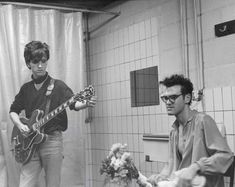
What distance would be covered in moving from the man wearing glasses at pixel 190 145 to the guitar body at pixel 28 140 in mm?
1158

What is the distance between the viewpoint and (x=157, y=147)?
304cm

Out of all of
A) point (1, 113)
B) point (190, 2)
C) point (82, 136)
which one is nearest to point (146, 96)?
point (82, 136)

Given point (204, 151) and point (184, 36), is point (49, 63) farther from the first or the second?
point (204, 151)

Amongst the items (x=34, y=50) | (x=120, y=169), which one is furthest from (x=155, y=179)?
(x=34, y=50)

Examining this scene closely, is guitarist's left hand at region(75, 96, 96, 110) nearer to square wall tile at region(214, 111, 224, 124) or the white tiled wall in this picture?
the white tiled wall

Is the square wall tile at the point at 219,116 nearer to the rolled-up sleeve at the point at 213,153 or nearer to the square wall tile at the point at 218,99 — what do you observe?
the square wall tile at the point at 218,99

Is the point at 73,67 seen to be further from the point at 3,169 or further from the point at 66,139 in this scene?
the point at 3,169

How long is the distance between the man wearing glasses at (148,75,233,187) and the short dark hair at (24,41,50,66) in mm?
1235

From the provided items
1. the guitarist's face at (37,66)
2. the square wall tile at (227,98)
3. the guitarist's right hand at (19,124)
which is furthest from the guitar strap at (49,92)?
the square wall tile at (227,98)

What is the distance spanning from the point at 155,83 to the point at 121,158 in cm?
169

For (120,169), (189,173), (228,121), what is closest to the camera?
(120,169)

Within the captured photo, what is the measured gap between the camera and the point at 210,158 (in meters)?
2.10

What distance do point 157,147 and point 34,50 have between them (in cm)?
122

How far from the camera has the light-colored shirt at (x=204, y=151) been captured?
209 cm
